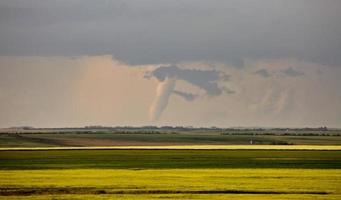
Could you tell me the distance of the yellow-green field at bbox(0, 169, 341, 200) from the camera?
4666cm

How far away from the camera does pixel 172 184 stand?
174ft

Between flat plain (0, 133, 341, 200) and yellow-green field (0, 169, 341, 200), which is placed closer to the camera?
yellow-green field (0, 169, 341, 200)

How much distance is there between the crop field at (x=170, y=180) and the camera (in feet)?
155

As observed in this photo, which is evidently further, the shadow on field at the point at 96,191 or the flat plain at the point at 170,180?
the shadow on field at the point at 96,191

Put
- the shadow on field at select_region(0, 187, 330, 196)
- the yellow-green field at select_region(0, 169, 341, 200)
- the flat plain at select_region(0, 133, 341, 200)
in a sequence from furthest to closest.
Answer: the shadow on field at select_region(0, 187, 330, 196) → the flat plain at select_region(0, 133, 341, 200) → the yellow-green field at select_region(0, 169, 341, 200)

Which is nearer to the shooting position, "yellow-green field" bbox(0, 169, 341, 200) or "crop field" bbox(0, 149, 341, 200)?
"yellow-green field" bbox(0, 169, 341, 200)

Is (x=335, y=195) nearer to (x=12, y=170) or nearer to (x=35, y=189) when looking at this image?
(x=35, y=189)

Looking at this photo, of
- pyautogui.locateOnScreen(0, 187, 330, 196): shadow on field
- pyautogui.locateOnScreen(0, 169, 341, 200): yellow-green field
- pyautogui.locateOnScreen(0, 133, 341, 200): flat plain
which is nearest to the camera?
pyautogui.locateOnScreen(0, 169, 341, 200): yellow-green field

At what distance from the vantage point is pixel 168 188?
50.2m

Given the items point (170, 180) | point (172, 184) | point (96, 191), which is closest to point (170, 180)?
point (170, 180)

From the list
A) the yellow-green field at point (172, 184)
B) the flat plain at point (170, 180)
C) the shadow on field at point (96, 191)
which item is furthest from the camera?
the shadow on field at point (96, 191)

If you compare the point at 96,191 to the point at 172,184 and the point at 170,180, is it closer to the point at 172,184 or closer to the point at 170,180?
the point at 172,184

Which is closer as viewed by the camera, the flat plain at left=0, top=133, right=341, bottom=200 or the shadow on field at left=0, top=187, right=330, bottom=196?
the flat plain at left=0, top=133, right=341, bottom=200

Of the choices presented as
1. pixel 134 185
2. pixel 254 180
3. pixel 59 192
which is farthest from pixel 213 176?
pixel 59 192
